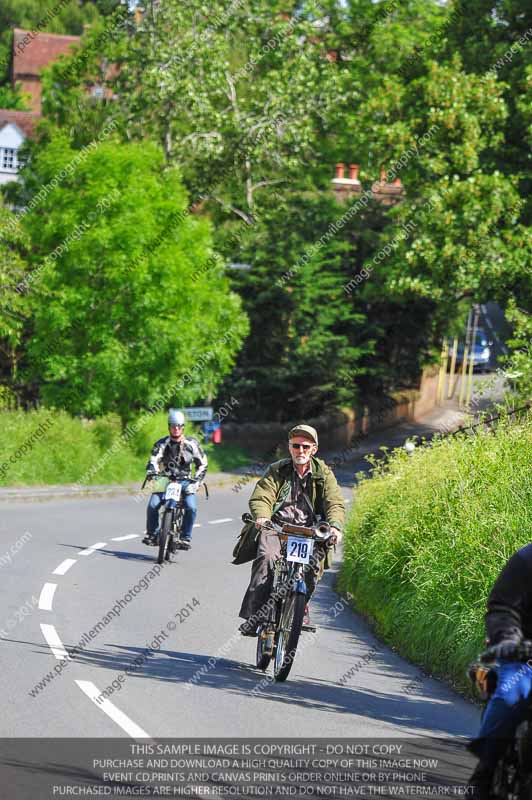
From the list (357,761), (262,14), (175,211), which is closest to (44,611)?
(357,761)

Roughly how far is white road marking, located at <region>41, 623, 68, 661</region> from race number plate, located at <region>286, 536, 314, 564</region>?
6.50 feet

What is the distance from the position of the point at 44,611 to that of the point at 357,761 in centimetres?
557

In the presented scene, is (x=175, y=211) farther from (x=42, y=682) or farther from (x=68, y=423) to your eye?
(x=42, y=682)

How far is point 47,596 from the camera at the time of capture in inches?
524

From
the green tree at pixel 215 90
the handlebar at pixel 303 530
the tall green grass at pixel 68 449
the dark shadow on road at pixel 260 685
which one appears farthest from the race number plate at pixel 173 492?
the green tree at pixel 215 90

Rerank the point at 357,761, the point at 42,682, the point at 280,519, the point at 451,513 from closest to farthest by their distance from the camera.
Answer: the point at 357,761 < the point at 42,682 < the point at 280,519 < the point at 451,513

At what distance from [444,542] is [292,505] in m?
2.14

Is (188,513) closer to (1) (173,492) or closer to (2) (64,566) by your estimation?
(1) (173,492)

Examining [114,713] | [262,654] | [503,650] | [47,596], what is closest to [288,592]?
[262,654]

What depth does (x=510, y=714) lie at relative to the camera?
5.22 meters

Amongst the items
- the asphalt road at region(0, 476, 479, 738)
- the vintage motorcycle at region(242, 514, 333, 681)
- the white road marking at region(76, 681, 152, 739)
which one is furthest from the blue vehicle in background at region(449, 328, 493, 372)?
the white road marking at region(76, 681, 152, 739)

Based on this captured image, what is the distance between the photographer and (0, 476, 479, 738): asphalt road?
821 cm

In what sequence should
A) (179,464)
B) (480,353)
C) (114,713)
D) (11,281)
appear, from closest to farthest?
(114,713) → (179,464) → (11,281) → (480,353)

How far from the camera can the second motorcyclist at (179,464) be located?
16500 millimetres
